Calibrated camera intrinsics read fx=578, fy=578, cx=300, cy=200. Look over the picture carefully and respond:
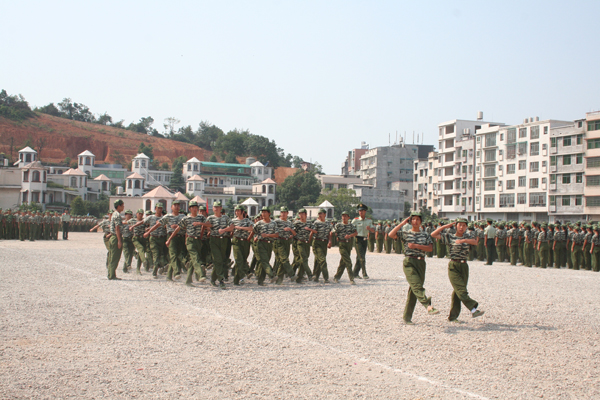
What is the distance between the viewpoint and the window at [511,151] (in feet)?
219

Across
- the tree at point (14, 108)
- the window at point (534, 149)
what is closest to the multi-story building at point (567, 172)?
the window at point (534, 149)

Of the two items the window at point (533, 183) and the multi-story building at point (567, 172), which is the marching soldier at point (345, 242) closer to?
the multi-story building at point (567, 172)

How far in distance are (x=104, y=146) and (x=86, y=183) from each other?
148ft

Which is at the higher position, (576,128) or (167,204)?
(576,128)

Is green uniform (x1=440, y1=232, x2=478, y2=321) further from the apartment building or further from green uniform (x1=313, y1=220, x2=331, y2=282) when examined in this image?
the apartment building

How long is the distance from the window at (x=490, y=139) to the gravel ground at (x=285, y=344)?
59.8 meters

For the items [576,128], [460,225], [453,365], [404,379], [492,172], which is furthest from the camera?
[492,172]

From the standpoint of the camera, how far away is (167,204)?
83.6 metres

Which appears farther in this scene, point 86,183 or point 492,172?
point 86,183

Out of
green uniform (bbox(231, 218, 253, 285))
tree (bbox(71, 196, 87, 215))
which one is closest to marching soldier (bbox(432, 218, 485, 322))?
green uniform (bbox(231, 218, 253, 285))

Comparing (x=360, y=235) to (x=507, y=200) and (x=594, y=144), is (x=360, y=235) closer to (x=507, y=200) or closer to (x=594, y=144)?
Result: (x=594, y=144)

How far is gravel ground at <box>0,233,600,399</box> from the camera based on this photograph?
5988 millimetres

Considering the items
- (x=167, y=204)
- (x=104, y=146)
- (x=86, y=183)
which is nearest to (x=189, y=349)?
(x=167, y=204)

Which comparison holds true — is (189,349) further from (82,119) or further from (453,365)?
(82,119)
